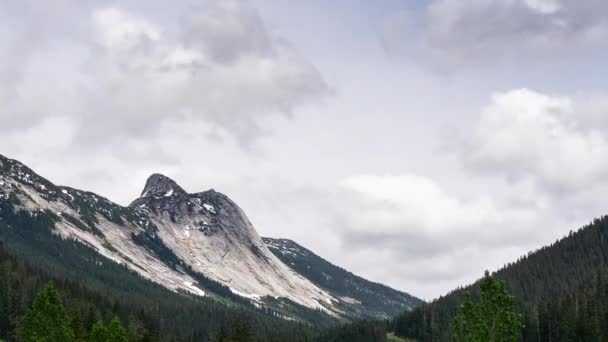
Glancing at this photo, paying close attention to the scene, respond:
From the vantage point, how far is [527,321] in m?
190

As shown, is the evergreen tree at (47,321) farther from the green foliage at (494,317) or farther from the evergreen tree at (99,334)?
the green foliage at (494,317)

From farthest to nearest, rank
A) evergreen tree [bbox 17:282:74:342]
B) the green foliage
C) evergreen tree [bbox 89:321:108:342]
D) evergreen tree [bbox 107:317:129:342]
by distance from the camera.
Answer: evergreen tree [bbox 107:317:129:342] → evergreen tree [bbox 89:321:108:342] → evergreen tree [bbox 17:282:74:342] → the green foliage

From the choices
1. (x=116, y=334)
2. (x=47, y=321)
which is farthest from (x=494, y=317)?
(x=47, y=321)

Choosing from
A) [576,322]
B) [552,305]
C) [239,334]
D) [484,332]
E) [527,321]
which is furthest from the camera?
[527,321]

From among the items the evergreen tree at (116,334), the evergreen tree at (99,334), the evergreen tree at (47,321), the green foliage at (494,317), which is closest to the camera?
the green foliage at (494,317)

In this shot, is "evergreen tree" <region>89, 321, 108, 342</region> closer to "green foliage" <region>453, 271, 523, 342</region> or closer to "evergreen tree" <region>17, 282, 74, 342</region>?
"evergreen tree" <region>17, 282, 74, 342</region>

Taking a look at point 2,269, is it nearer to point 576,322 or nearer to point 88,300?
point 88,300

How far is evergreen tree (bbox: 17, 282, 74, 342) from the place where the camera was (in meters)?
80.9

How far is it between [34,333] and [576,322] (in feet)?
394

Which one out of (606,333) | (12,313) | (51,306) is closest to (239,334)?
(51,306)

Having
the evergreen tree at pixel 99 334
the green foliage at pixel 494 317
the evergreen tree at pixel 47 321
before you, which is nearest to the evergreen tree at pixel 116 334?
the evergreen tree at pixel 99 334

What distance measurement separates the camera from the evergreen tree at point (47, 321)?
8088 cm

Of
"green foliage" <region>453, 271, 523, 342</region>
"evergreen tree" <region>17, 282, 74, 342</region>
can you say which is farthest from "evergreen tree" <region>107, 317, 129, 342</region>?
"green foliage" <region>453, 271, 523, 342</region>

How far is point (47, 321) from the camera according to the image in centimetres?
8119
